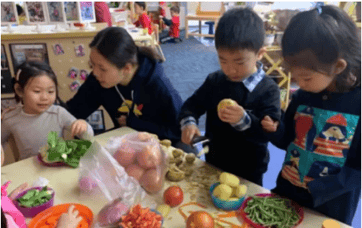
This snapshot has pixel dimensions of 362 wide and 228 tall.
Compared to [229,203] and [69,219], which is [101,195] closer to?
[69,219]

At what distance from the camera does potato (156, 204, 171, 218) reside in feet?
2.44

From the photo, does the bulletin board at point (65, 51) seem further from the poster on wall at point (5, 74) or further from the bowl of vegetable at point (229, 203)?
the bowl of vegetable at point (229, 203)

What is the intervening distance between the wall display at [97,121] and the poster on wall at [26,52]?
45 cm

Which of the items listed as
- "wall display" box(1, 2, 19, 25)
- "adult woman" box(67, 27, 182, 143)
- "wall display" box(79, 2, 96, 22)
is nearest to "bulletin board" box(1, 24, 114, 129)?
"wall display" box(79, 2, 96, 22)

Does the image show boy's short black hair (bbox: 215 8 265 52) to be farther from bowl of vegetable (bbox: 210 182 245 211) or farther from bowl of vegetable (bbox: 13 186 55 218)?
bowl of vegetable (bbox: 13 186 55 218)

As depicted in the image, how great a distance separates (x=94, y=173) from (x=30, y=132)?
2.07 ft

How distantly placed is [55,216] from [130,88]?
651 mm

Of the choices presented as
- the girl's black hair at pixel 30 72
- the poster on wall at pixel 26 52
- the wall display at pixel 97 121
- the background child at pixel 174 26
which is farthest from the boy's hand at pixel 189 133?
the background child at pixel 174 26

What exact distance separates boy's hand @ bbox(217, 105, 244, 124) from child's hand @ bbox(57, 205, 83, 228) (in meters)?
0.44

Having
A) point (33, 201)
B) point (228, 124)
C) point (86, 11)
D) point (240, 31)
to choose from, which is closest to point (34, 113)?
point (33, 201)

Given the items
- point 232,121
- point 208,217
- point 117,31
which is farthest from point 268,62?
point 208,217

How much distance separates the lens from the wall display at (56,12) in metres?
1.99

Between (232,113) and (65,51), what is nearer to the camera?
(232,113)

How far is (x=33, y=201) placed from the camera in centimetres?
77
